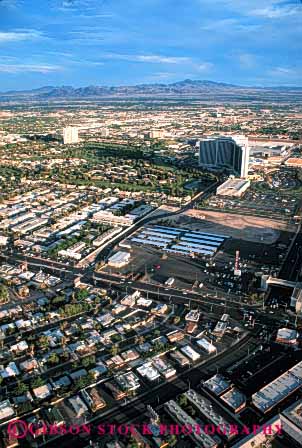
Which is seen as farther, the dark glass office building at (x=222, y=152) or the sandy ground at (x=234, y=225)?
the dark glass office building at (x=222, y=152)

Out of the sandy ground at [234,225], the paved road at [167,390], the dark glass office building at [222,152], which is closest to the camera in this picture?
the paved road at [167,390]

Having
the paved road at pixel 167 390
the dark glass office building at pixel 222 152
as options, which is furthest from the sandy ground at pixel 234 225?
the dark glass office building at pixel 222 152

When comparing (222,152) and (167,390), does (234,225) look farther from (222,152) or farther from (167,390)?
(222,152)

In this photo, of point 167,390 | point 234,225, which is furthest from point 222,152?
point 167,390

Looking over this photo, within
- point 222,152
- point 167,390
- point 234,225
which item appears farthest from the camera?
point 222,152

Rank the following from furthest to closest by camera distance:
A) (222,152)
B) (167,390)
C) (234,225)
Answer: (222,152)
(234,225)
(167,390)

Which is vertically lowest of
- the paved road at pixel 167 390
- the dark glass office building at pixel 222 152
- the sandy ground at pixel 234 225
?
the paved road at pixel 167 390

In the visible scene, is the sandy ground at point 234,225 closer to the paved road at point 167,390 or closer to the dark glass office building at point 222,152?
the paved road at point 167,390

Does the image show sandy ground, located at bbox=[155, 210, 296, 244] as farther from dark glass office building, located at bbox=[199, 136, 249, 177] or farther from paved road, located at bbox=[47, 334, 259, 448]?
dark glass office building, located at bbox=[199, 136, 249, 177]

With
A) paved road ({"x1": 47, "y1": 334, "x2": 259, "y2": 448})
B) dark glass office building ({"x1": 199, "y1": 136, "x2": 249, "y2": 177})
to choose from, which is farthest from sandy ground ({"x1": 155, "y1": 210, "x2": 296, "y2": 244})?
dark glass office building ({"x1": 199, "y1": 136, "x2": 249, "y2": 177})
